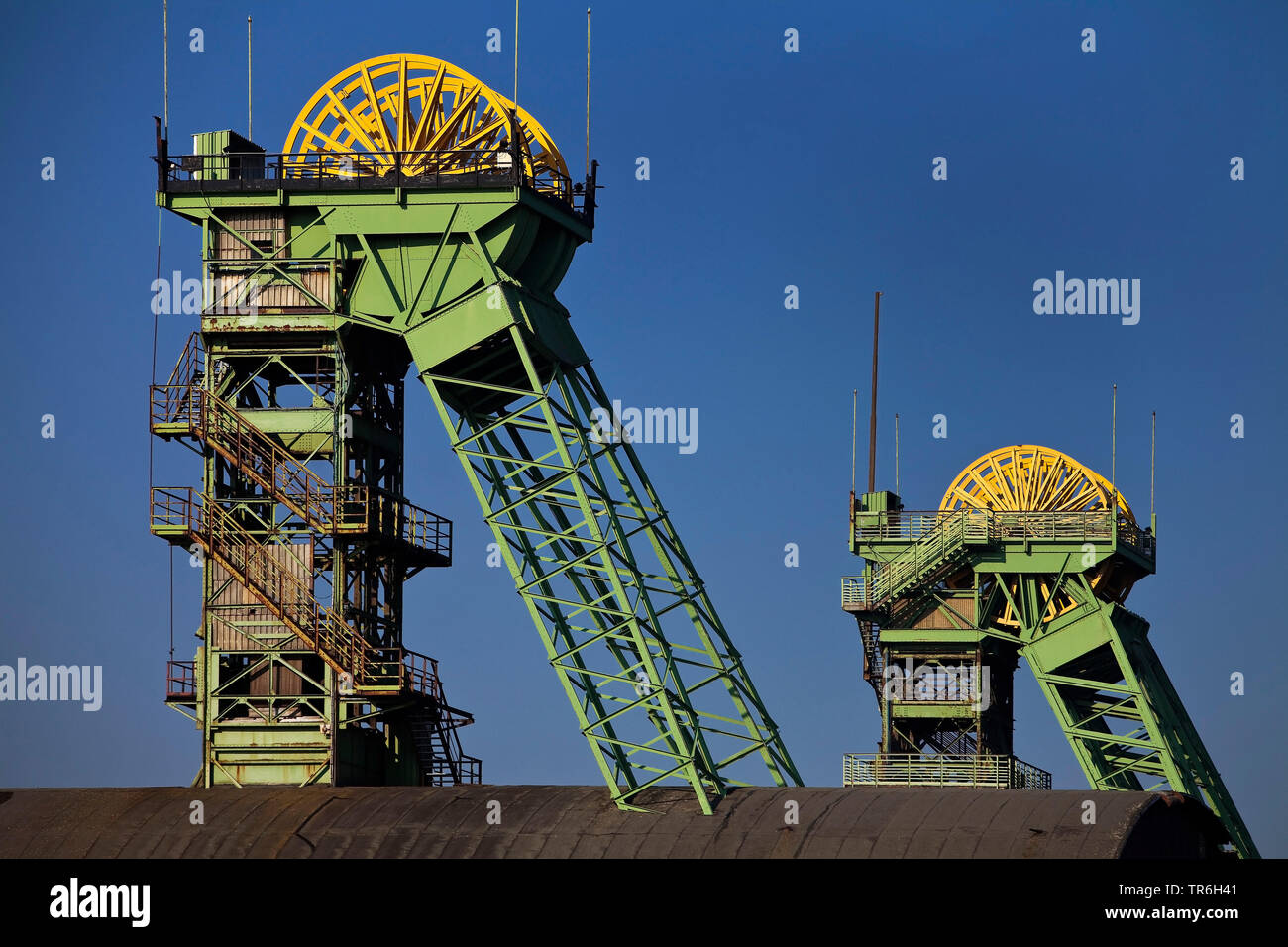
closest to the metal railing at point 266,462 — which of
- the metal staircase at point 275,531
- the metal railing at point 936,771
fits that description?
the metal staircase at point 275,531

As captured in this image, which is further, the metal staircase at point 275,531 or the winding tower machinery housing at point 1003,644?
the winding tower machinery housing at point 1003,644

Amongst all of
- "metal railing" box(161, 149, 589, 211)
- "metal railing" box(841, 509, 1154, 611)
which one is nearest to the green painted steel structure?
"metal railing" box(841, 509, 1154, 611)

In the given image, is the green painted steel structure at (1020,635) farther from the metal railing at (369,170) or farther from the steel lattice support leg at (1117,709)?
the metal railing at (369,170)

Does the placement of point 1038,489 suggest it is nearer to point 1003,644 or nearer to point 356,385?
point 1003,644

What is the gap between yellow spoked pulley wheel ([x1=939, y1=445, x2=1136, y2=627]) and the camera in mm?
106938

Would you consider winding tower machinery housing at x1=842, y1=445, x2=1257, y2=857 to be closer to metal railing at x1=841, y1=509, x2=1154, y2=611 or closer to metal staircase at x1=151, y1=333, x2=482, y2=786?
metal railing at x1=841, y1=509, x2=1154, y2=611

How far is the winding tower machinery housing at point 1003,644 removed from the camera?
335ft

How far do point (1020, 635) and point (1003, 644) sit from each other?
123cm

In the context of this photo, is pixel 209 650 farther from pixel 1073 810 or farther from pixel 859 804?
pixel 1073 810

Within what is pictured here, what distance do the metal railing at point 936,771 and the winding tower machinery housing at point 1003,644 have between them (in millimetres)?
76

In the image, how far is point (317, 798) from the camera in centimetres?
6581

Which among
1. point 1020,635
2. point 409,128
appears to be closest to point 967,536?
point 1020,635

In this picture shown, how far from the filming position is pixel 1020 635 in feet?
341
